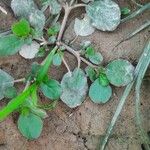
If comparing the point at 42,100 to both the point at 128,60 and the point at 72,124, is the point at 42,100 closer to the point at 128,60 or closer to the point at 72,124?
the point at 72,124

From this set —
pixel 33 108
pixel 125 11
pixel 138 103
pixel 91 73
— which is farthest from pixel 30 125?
pixel 125 11

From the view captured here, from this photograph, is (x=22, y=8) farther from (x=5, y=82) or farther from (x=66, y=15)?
(x=5, y=82)

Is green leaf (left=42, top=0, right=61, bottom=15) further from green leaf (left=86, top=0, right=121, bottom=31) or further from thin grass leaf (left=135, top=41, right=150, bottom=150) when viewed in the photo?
thin grass leaf (left=135, top=41, right=150, bottom=150)

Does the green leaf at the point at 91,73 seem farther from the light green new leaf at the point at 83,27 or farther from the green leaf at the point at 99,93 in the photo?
the light green new leaf at the point at 83,27

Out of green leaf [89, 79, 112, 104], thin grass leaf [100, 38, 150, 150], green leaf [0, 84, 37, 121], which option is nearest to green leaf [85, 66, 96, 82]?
green leaf [89, 79, 112, 104]

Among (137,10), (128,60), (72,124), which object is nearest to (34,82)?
(72,124)
